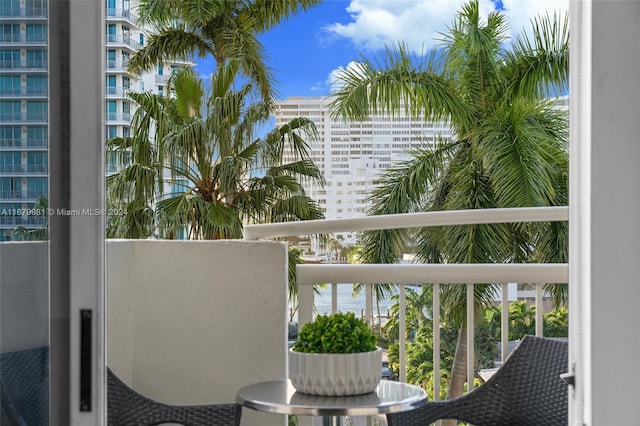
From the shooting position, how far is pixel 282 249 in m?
2.81

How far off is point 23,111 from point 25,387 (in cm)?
45

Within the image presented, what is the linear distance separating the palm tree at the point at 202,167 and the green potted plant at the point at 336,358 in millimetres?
7986

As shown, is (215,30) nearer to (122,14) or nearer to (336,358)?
(122,14)

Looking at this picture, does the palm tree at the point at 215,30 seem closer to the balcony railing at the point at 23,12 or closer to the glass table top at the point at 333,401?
the glass table top at the point at 333,401

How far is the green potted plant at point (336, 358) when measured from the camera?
2.10 m

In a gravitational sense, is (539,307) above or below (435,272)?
below

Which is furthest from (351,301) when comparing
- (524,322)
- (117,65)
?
(117,65)

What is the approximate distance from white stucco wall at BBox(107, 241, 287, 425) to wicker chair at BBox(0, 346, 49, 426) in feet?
5.12

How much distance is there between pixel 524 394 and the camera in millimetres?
2426

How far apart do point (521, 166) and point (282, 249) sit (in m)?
6.65

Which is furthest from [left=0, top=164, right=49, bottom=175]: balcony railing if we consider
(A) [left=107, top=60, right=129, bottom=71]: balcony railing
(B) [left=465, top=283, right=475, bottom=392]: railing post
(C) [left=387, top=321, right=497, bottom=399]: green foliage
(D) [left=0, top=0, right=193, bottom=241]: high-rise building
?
(A) [left=107, top=60, right=129, bottom=71]: balcony railing

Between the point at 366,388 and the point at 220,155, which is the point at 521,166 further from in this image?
the point at 366,388

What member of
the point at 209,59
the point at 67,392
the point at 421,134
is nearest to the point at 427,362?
the point at 421,134

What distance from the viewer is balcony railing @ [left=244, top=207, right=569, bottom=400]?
8.60 feet
